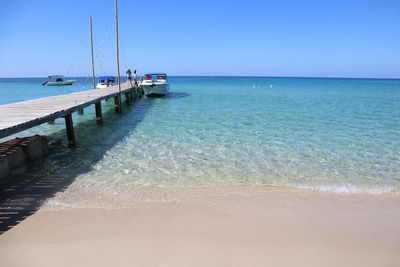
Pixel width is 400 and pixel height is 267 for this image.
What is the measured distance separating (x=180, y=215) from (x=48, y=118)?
5782 millimetres

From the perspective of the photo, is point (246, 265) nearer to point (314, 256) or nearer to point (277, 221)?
point (314, 256)

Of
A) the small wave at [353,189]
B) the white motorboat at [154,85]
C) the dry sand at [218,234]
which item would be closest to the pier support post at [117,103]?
the white motorboat at [154,85]

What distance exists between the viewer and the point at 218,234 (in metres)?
4.12

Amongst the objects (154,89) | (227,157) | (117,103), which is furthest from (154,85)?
(227,157)

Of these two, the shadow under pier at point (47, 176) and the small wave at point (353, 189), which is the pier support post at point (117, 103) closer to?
the shadow under pier at point (47, 176)

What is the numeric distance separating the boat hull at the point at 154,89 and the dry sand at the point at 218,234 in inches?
939

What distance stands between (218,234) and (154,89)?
83.4 ft

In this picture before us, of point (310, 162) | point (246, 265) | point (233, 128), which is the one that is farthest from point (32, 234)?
point (233, 128)

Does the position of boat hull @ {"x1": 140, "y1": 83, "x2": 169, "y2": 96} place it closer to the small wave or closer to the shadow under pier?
the shadow under pier

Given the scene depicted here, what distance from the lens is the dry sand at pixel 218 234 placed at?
3562mm

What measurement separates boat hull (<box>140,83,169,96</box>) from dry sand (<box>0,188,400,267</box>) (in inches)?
939

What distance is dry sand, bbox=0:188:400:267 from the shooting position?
11.7 feet

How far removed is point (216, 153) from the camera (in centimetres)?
870

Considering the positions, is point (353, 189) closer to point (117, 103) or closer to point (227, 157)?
point (227, 157)
